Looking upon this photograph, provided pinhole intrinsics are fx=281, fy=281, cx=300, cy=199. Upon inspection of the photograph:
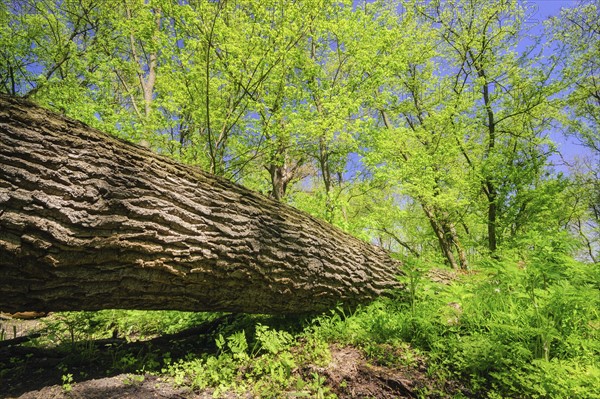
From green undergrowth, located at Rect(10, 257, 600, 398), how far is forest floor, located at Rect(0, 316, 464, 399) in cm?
5

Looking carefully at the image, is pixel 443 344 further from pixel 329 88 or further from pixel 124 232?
pixel 329 88

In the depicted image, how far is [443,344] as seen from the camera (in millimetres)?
2648

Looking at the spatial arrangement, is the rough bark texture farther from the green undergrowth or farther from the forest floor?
the forest floor

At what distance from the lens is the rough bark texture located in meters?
1.70

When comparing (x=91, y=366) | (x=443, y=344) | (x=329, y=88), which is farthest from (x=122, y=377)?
(x=329, y=88)

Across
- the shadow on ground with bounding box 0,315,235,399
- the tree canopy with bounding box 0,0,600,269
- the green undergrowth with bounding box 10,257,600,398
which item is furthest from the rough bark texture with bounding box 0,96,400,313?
the tree canopy with bounding box 0,0,600,269

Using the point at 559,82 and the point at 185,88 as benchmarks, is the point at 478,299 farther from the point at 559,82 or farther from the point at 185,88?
the point at 559,82

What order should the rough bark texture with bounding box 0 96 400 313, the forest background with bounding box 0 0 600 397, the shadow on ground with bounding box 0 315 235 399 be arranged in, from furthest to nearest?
1. the forest background with bounding box 0 0 600 397
2. the shadow on ground with bounding box 0 315 235 399
3. the rough bark texture with bounding box 0 96 400 313

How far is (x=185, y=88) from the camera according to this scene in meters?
6.69

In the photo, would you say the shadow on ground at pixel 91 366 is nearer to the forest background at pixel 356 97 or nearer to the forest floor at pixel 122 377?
the forest floor at pixel 122 377

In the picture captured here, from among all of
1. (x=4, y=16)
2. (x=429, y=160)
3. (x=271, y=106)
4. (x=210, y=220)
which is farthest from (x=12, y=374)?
(x=4, y=16)

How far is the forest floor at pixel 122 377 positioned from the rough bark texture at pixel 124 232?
600 mm

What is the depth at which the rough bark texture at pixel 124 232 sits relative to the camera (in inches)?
67.0

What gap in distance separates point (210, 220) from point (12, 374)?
6.36 ft
